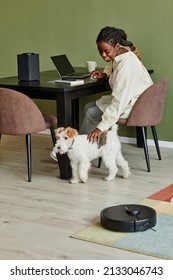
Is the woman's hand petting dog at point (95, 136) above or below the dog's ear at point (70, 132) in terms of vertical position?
below

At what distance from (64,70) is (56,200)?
128 cm

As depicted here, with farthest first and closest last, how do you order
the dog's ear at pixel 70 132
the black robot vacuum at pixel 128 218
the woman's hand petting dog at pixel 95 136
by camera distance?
the woman's hand petting dog at pixel 95 136 < the dog's ear at pixel 70 132 < the black robot vacuum at pixel 128 218

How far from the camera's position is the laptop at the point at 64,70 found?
4.48 m

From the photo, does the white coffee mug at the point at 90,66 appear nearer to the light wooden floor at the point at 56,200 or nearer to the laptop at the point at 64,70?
the laptop at the point at 64,70

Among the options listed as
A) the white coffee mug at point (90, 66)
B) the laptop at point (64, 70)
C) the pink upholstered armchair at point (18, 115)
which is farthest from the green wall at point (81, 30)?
the pink upholstered armchair at point (18, 115)

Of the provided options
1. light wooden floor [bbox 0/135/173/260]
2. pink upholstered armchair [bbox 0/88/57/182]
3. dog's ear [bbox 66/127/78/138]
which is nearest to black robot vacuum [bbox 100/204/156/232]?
light wooden floor [bbox 0/135/173/260]

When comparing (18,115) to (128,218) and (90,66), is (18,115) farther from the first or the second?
(128,218)

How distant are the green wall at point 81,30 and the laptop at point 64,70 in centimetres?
70

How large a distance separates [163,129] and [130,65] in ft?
3.64

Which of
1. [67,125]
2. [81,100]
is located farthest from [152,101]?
[81,100]

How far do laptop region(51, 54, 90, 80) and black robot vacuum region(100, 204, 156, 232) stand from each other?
59.3 inches

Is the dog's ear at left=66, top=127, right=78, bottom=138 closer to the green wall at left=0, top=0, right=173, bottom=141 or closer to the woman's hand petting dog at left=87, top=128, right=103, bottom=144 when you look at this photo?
the woman's hand petting dog at left=87, top=128, right=103, bottom=144

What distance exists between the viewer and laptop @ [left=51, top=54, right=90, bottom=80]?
14.7 feet

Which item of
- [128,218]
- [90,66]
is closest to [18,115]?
[90,66]
